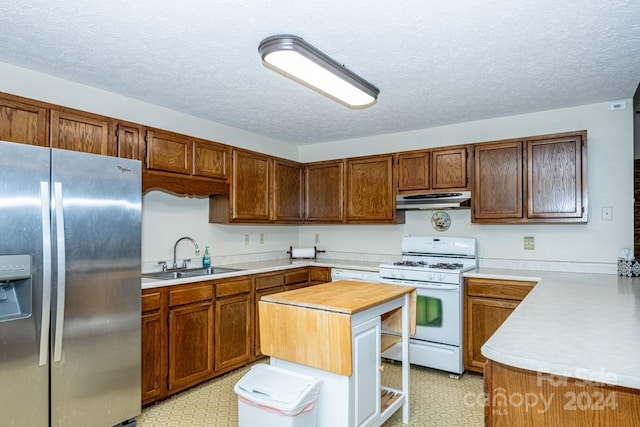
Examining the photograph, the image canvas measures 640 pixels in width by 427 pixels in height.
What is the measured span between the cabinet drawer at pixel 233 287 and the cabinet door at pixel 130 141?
4.13 feet

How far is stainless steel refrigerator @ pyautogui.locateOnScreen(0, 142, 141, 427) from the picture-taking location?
6.62ft

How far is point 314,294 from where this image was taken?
2406mm

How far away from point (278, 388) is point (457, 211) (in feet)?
9.09

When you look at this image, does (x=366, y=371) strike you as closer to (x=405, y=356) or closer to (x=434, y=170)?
(x=405, y=356)

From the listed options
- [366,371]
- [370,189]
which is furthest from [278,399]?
[370,189]

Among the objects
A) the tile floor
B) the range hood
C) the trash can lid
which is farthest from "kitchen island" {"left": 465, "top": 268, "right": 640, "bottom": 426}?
the range hood

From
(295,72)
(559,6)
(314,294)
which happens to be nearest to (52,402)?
(314,294)

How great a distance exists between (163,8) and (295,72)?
780mm

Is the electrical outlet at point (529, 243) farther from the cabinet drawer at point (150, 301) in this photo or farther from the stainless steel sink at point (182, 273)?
the cabinet drawer at point (150, 301)

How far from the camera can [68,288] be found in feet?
7.23

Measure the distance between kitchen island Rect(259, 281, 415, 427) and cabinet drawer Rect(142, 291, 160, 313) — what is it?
39.6 inches

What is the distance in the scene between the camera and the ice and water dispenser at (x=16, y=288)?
1982 mm

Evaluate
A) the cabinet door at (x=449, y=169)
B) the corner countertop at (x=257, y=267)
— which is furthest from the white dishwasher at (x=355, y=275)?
the cabinet door at (x=449, y=169)

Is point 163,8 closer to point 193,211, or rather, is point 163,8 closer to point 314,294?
point 314,294
